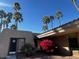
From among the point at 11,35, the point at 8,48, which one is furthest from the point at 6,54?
the point at 11,35

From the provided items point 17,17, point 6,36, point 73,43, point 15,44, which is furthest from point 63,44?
point 17,17

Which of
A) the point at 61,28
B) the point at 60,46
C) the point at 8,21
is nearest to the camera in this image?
the point at 61,28

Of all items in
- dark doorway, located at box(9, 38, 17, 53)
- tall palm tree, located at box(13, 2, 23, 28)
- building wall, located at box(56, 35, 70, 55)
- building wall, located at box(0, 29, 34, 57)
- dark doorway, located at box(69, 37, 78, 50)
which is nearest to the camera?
dark doorway, located at box(69, 37, 78, 50)

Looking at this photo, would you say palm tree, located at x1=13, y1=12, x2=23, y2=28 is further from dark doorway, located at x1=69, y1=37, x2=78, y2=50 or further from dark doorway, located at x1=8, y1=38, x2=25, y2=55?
dark doorway, located at x1=69, y1=37, x2=78, y2=50

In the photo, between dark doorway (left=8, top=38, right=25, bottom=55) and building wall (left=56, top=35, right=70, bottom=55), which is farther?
Result: dark doorway (left=8, top=38, right=25, bottom=55)

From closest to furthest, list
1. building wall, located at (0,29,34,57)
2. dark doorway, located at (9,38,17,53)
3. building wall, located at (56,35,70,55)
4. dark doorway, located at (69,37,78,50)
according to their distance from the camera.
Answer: dark doorway, located at (69,37,78,50) < building wall, located at (56,35,70,55) < building wall, located at (0,29,34,57) < dark doorway, located at (9,38,17,53)

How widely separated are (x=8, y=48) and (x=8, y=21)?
24.5m

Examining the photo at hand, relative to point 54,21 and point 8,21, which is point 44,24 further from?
point 8,21

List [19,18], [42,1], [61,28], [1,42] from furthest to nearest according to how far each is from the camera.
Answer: [19,18] → [42,1] → [1,42] → [61,28]

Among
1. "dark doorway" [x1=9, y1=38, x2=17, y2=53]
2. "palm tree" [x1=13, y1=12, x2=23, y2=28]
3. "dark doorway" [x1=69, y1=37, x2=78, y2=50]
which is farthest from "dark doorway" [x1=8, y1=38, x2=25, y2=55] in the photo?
"palm tree" [x1=13, y1=12, x2=23, y2=28]

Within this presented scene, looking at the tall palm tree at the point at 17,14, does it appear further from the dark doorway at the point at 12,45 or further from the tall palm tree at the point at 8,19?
the dark doorway at the point at 12,45

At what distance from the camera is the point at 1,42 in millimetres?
17062

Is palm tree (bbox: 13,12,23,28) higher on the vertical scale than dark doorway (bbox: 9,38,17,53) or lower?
higher

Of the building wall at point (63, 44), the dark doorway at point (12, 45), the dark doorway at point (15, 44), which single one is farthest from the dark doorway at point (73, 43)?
the dark doorway at point (12, 45)
